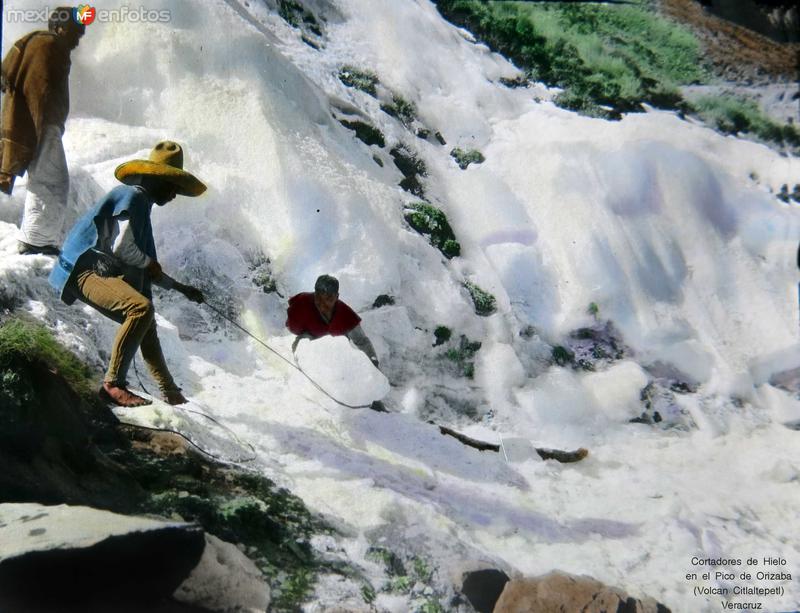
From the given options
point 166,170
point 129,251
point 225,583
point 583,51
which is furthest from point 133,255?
point 583,51

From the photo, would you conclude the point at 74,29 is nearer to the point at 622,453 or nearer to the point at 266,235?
the point at 266,235

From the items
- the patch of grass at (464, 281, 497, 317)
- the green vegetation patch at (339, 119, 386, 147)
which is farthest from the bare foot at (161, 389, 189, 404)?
the green vegetation patch at (339, 119, 386, 147)

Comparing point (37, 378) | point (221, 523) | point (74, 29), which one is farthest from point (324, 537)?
point (74, 29)

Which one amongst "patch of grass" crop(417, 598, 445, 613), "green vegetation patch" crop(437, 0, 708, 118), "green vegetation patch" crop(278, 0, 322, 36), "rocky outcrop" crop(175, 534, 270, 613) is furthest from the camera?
"green vegetation patch" crop(437, 0, 708, 118)

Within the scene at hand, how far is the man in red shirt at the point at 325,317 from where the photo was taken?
399 cm

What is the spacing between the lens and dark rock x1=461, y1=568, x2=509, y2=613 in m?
3.45

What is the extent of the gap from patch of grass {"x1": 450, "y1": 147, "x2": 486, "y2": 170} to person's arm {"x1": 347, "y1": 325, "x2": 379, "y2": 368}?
1.12 meters

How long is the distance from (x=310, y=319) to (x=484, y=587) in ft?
4.45

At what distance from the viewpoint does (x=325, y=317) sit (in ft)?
13.1

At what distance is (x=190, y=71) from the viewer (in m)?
4.20

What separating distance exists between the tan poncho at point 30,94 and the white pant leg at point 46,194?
0.04 meters

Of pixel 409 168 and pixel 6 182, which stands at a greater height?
pixel 409 168

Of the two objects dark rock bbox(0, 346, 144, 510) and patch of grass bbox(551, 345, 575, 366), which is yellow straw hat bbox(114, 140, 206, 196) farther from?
patch of grass bbox(551, 345, 575, 366)

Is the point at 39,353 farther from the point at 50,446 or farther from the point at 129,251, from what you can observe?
the point at 129,251
